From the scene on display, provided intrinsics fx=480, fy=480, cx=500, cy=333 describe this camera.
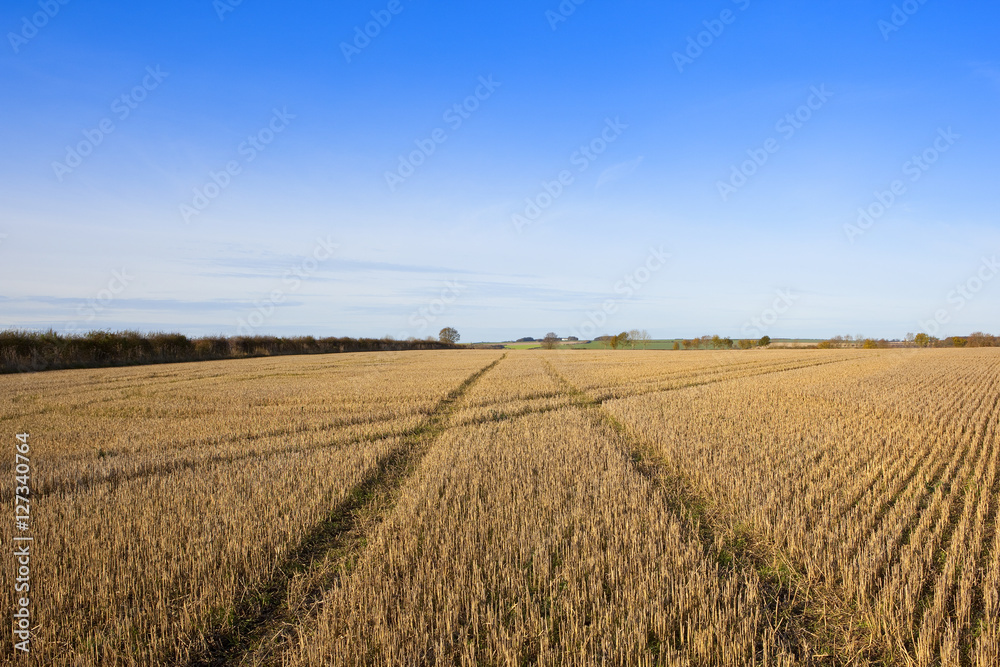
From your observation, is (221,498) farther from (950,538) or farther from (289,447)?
(950,538)

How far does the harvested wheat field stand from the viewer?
12.3ft

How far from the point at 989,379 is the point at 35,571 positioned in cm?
3750

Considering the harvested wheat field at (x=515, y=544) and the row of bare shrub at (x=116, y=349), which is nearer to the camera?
the harvested wheat field at (x=515, y=544)

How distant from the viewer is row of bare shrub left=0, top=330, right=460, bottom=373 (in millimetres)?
30781

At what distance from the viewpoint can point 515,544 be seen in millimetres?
5449

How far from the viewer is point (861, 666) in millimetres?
3521

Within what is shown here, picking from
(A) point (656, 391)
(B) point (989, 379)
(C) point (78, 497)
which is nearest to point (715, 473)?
(C) point (78, 497)

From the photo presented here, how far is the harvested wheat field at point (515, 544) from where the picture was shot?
3754 mm

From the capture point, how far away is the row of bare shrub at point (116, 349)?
30.8 metres

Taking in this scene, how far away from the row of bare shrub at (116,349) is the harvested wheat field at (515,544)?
26.7 m

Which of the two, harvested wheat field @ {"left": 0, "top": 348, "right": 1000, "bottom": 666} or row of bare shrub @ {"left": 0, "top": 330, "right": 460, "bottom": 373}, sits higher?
row of bare shrub @ {"left": 0, "top": 330, "right": 460, "bottom": 373}

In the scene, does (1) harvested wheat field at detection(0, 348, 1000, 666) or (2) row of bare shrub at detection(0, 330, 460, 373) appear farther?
(2) row of bare shrub at detection(0, 330, 460, 373)

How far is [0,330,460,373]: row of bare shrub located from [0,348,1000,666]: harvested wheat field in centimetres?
2667

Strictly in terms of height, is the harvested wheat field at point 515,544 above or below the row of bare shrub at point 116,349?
below
